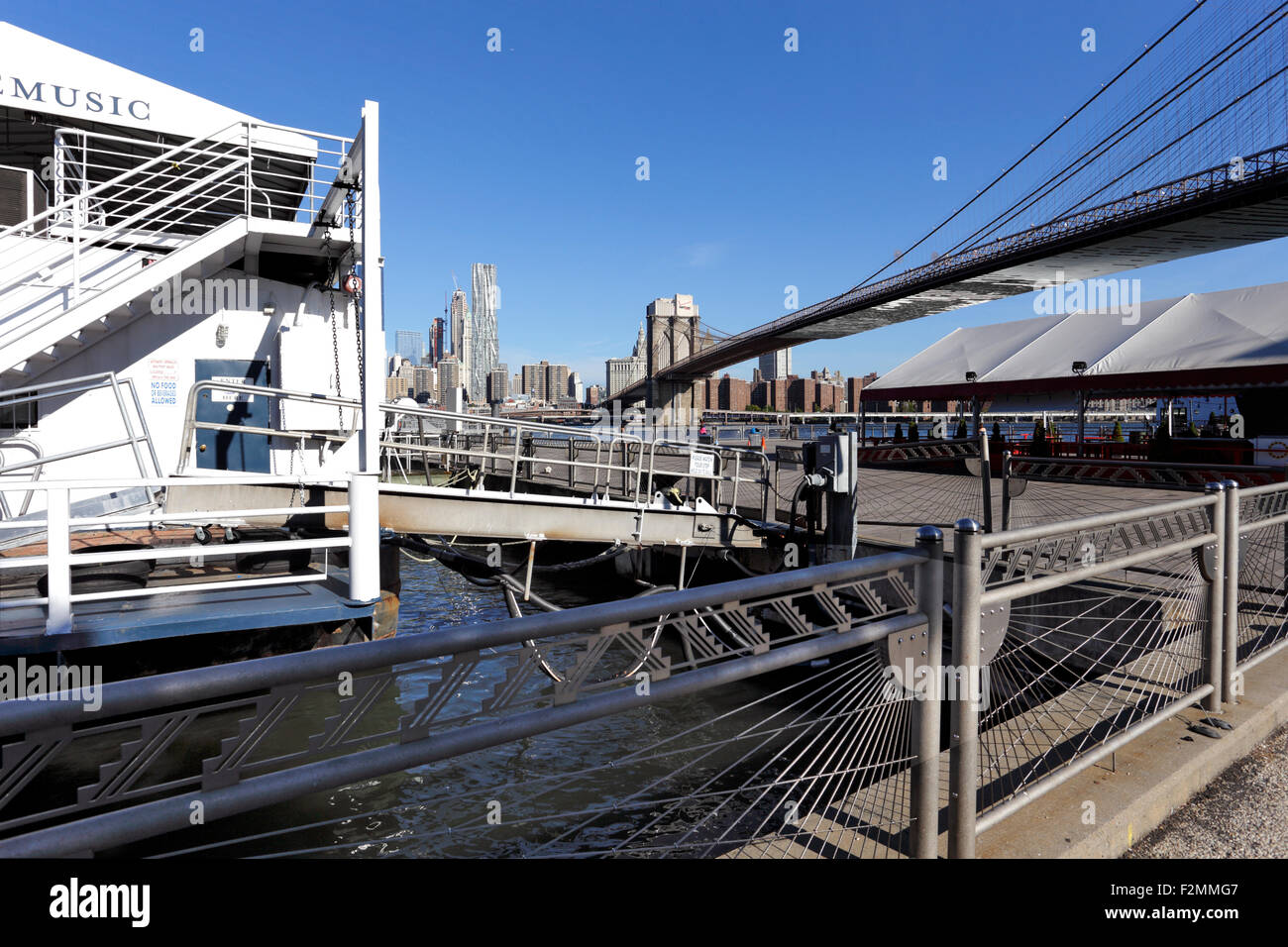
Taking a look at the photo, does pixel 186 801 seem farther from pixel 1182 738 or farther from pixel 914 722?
pixel 1182 738

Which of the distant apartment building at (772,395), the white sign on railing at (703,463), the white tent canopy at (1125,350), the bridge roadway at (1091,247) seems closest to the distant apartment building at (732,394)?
the distant apartment building at (772,395)

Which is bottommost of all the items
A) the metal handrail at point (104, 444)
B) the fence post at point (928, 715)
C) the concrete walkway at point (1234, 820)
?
the concrete walkway at point (1234, 820)

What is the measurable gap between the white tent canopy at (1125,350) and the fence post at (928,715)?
1784 cm

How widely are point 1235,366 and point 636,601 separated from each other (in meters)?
19.1

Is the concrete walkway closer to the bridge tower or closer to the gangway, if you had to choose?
the gangway

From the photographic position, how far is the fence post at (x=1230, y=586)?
375 centimetres

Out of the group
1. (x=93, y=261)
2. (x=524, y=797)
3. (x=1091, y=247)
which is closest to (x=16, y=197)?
Answer: (x=93, y=261)

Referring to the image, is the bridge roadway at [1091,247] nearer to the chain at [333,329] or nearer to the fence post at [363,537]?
the chain at [333,329]

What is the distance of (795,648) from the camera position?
213cm

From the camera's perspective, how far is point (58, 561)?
439 cm

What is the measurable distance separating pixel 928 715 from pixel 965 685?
150mm

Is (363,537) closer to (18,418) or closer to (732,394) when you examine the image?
(18,418)

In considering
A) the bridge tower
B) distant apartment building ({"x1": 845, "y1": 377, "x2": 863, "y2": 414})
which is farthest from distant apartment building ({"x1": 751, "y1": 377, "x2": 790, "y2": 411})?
the bridge tower

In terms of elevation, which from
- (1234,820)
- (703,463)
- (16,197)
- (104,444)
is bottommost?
(1234,820)
